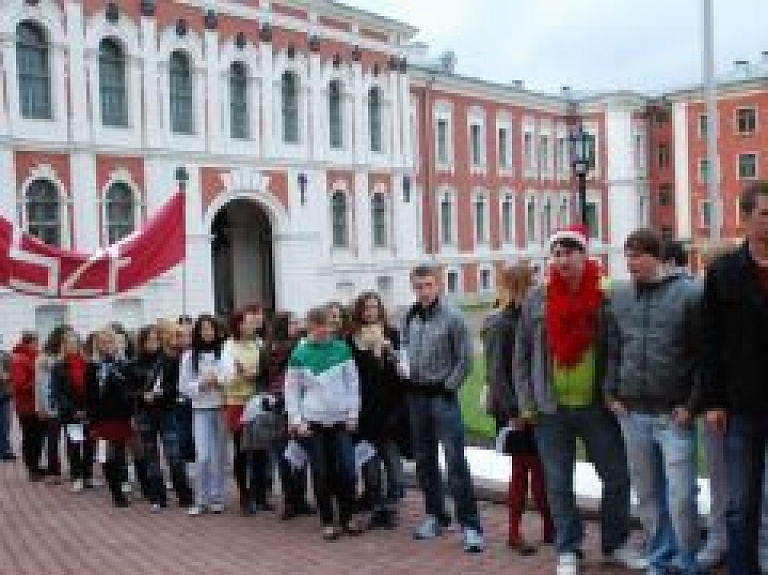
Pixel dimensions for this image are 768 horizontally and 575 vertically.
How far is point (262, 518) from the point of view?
8.20m

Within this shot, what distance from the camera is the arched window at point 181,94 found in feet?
90.5

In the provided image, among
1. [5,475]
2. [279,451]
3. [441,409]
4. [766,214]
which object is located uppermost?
[766,214]

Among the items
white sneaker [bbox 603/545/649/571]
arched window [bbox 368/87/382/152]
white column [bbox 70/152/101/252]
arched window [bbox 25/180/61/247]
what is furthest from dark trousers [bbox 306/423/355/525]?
arched window [bbox 368/87/382/152]

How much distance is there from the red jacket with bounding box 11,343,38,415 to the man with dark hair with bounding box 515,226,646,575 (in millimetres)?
7097

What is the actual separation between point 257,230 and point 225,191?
12.1 ft

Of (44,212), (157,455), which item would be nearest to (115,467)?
(157,455)

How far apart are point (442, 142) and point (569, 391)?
3626 centimetres

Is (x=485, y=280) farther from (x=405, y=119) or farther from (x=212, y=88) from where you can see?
(x=212, y=88)

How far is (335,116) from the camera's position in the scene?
3312 cm

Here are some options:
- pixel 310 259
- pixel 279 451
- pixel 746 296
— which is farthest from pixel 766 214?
pixel 310 259

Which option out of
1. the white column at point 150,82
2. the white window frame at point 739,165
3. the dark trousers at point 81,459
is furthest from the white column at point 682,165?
the dark trousers at point 81,459

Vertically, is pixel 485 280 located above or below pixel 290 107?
below

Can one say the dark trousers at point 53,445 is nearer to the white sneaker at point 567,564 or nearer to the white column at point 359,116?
the white sneaker at point 567,564

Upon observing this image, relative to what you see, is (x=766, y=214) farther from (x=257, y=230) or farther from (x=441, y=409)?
(x=257, y=230)
